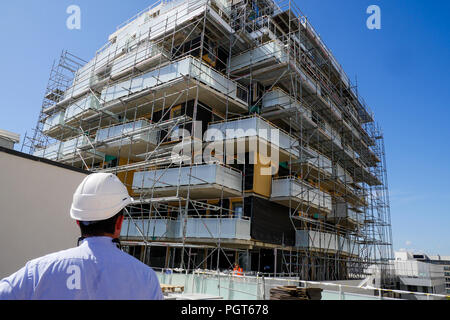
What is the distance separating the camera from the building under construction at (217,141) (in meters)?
15.2

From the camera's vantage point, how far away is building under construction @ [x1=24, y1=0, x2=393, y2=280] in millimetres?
15180

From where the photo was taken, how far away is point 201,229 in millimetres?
14633

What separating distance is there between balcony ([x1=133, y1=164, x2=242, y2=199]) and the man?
12.2 m

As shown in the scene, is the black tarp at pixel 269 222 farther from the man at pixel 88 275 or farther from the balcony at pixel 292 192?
the man at pixel 88 275

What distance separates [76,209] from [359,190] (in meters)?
31.8

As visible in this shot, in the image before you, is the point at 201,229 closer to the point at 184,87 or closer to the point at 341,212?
the point at 184,87

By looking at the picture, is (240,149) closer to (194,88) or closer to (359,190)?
(194,88)

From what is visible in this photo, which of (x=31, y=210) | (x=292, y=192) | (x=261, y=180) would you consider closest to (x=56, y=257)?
(x=31, y=210)

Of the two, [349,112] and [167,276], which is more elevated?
[349,112]

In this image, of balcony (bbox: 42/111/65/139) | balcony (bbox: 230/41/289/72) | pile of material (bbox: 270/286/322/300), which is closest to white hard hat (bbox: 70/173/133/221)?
pile of material (bbox: 270/286/322/300)

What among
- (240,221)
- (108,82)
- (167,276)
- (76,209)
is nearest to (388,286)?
(240,221)

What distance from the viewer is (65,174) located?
7.74m
